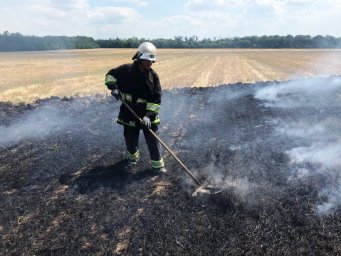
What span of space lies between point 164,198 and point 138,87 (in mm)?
1865

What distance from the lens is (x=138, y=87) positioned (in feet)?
20.3

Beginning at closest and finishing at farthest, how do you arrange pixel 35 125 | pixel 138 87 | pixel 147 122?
pixel 147 122, pixel 138 87, pixel 35 125

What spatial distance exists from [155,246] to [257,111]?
7.51 meters

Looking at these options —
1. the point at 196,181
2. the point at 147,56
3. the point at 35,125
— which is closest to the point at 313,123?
the point at 196,181

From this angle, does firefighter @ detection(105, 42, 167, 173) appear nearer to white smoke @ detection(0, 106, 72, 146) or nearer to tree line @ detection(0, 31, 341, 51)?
white smoke @ detection(0, 106, 72, 146)

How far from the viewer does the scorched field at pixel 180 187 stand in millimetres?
4391

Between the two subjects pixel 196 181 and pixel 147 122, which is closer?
pixel 196 181

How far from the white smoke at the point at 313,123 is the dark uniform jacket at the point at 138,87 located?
2.58 m

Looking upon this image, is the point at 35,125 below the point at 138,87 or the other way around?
below

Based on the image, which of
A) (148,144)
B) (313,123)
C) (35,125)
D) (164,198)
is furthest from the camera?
(35,125)

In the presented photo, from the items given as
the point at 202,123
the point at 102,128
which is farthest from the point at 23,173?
the point at 202,123

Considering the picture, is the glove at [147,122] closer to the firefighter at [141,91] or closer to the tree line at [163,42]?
the firefighter at [141,91]

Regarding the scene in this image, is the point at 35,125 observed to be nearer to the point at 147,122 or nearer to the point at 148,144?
the point at 148,144

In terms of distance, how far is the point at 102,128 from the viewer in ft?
31.5
